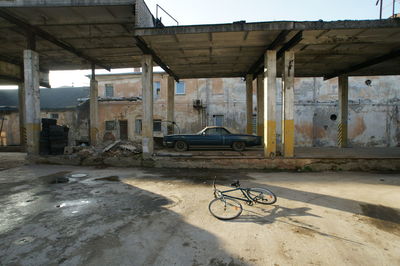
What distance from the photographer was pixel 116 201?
15.2 ft

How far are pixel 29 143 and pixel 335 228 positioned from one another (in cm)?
1178

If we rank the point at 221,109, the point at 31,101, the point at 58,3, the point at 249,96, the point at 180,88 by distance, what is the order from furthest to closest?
the point at 180,88, the point at 221,109, the point at 249,96, the point at 31,101, the point at 58,3

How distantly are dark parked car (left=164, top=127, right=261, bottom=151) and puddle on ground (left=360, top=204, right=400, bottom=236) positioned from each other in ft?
20.7

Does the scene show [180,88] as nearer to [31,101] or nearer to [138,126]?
[138,126]

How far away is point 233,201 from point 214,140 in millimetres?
6117

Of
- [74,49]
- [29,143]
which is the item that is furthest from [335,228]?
[74,49]

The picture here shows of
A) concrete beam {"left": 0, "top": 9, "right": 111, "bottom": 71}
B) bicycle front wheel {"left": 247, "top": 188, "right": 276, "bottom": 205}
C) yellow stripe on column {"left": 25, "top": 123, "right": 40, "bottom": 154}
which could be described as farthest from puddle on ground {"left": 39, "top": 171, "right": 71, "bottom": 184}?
concrete beam {"left": 0, "top": 9, "right": 111, "bottom": 71}

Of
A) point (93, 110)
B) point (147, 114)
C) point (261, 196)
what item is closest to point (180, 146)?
point (147, 114)

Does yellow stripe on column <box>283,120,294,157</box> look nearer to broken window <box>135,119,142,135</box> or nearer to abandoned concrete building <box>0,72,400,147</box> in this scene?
abandoned concrete building <box>0,72,400,147</box>

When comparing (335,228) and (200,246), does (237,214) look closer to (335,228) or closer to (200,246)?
(200,246)

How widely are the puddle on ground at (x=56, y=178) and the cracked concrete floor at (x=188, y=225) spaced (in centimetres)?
33

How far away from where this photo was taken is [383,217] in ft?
12.5

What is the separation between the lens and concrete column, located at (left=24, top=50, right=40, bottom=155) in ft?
29.8

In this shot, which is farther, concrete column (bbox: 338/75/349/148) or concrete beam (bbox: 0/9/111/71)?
concrete column (bbox: 338/75/349/148)
